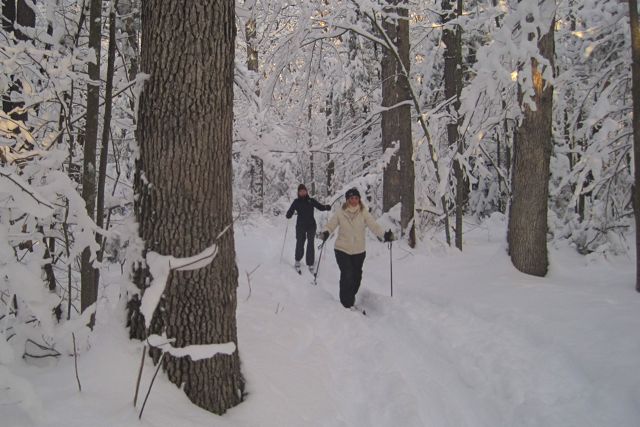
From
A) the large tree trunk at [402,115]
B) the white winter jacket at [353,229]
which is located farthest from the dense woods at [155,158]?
the large tree trunk at [402,115]

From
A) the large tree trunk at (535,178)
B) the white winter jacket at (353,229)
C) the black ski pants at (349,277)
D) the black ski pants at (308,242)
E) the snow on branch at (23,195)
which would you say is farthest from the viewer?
the black ski pants at (308,242)

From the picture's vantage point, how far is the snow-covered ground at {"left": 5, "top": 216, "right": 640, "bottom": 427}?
2.78 metres

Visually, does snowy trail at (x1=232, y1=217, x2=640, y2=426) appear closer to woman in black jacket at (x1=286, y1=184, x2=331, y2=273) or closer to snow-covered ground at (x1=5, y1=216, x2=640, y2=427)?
snow-covered ground at (x1=5, y1=216, x2=640, y2=427)

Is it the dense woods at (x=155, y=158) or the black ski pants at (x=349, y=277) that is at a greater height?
the dense woods at (x=155, y=158)

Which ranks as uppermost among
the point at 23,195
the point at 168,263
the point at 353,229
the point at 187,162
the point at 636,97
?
the point at 636,97

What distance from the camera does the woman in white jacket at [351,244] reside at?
710cm

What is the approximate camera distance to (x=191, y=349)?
2943 mm

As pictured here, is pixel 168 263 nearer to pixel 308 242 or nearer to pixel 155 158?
pixel 155 158

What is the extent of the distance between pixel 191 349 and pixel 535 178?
6018 mm

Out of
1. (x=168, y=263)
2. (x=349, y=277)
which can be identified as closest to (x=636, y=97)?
(x=349, y=277)

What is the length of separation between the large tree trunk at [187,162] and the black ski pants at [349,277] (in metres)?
4.11

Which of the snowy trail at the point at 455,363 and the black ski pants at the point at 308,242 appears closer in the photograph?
the snowy trail at the point at 455,363

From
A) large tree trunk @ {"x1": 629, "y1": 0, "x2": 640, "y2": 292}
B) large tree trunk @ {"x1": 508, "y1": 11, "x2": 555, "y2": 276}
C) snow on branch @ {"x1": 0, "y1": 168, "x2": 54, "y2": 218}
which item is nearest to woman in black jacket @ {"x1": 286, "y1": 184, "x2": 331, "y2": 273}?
large tree trunk @ {"x1": 508, "y1": 11, "x2": 555, "y2": 276}

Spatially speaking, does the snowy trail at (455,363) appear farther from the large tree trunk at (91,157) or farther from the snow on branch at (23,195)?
the snow on branch at (23,195)
